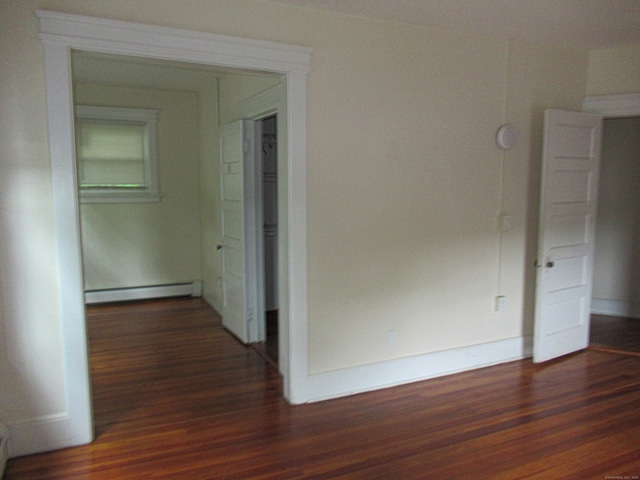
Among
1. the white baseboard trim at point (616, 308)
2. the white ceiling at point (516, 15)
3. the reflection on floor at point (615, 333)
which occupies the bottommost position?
the reflection on floor at point (615, 333)

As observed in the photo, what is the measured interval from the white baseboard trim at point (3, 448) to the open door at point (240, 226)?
2.13 m

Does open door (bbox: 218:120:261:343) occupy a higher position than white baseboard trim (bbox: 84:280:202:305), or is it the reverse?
open door (bbox: 218:120:261:343)

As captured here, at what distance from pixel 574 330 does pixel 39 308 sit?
4097 mm

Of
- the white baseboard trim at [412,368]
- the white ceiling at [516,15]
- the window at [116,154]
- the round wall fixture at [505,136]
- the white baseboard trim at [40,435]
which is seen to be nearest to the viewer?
the white baseboard trim at [40,435]

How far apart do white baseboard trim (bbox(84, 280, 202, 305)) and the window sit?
1125 millimetres

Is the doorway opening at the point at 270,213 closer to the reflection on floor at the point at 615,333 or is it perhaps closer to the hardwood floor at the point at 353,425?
the hardwood floor at the point at 353,425

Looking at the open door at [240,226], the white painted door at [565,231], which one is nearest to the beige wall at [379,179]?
the white painted door at [565,231]

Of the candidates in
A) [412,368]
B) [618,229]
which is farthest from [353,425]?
[618,229]

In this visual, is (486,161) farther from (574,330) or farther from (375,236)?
(574,330)

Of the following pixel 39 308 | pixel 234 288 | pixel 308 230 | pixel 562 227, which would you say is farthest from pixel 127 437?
pixel 562 227

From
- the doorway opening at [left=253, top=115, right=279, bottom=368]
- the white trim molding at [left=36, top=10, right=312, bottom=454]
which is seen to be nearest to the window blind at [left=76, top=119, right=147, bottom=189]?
the doorway opening at [left=253, top=115, right=279, bottom=368]

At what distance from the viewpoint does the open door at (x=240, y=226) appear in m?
4.36

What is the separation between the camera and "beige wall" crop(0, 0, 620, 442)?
2.56 meters

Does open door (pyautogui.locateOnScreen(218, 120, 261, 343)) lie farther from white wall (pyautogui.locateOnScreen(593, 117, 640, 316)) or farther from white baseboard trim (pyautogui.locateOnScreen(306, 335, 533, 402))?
white wall (pyautogui.locateOnScreen(593, 117, 640, 316))
